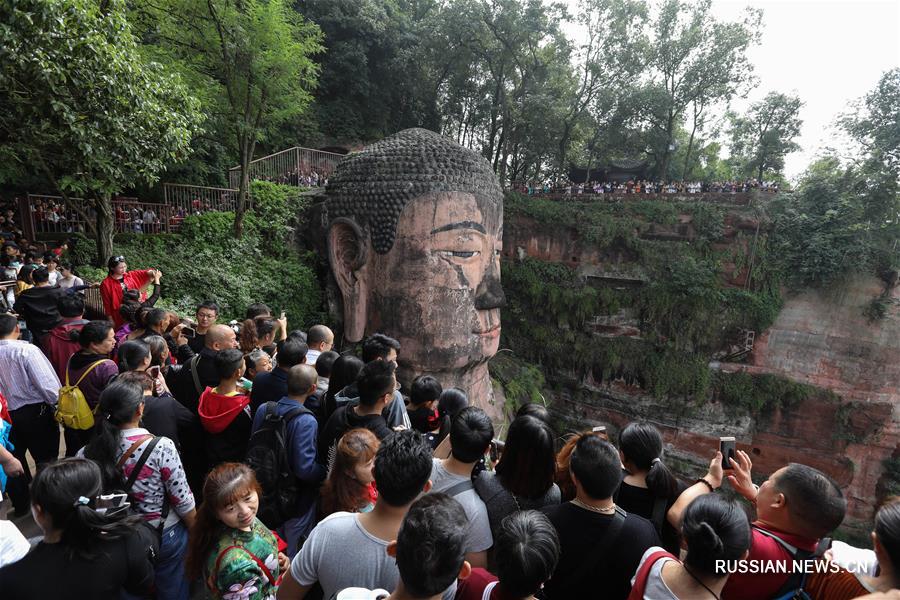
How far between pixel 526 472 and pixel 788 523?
1123 mm

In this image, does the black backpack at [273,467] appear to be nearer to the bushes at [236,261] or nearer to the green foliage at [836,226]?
the bushes at [236,261]

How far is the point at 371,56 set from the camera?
21.1 m

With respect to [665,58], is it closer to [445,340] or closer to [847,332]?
[847,332]

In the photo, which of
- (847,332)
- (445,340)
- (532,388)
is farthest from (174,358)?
(847,332)

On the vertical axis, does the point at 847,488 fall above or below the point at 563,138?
below

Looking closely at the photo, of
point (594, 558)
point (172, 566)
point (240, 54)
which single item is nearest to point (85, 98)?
point (240, 54)

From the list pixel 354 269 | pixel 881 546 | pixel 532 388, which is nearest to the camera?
pixel 881 546

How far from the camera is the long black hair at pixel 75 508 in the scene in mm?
1556

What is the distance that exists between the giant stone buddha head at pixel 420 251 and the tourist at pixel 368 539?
4846mm

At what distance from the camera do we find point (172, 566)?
2.38 m

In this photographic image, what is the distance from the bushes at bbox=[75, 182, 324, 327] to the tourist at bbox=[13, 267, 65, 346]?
1.91 metres

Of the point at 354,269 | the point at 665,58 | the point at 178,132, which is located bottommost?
the point at 354,269

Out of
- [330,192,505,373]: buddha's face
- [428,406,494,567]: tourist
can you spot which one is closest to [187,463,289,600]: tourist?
[428,406,494,567]: tourist

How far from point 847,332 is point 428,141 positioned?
46.4 feet
